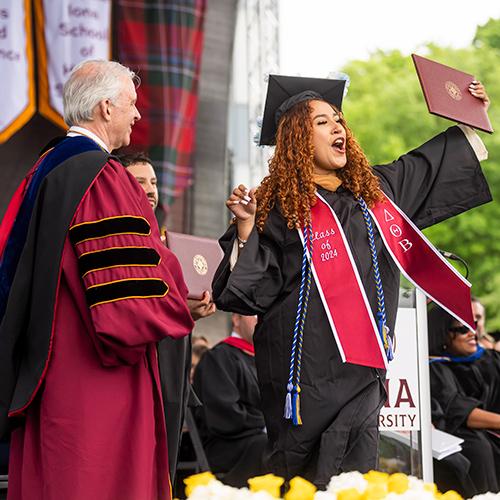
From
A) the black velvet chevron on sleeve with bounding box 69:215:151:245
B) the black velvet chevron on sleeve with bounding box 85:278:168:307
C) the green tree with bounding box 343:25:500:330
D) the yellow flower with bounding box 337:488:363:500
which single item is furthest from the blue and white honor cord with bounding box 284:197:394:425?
the green tree with bounding box 343:25:500:330

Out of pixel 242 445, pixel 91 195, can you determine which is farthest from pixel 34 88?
pixel 91 195

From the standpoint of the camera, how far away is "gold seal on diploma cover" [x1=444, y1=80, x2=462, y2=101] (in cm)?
422

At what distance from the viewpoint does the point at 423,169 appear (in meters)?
4.10

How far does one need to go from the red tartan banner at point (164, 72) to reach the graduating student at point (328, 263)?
23.0ft

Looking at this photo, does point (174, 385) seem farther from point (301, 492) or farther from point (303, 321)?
point (301, 492)

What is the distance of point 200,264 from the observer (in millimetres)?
4391

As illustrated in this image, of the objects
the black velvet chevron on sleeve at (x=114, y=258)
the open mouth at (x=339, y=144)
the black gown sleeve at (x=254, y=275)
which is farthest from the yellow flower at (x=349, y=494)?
the open mouth at (x=339, y=144)

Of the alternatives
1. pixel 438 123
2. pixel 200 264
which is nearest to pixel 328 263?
pixel 200 264

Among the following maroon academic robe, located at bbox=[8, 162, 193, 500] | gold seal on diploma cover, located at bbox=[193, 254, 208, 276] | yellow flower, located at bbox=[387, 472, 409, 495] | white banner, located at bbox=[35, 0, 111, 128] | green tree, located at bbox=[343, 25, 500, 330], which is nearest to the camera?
yellow flower, located at bbox=[387, 472, 409, 495]

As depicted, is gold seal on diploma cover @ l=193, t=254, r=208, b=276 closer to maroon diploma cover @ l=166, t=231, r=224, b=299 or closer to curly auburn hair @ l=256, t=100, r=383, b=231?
maroon diploma cover @ l=166, t=231, r=224, b=299

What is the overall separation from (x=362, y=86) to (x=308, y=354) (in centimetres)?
2144

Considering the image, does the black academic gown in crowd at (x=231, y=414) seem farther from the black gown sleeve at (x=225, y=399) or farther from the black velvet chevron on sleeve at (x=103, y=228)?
the black velvet chevron on sleeve at (x=103, y=228)

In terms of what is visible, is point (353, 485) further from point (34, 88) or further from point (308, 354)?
point (34, 88)

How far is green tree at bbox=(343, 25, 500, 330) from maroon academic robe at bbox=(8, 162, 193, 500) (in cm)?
1705
